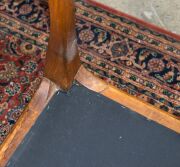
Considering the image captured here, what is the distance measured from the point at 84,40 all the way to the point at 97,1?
0.20m

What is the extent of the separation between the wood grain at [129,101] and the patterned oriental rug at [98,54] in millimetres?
455

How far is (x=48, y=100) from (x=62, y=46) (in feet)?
0.44

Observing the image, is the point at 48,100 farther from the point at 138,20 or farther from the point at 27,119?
the point at 138,20

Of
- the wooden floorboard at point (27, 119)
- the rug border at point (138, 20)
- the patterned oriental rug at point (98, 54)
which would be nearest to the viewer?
the wooden floorboard at point (27, 119)

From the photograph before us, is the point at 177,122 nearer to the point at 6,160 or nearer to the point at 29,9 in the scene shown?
the point at 6,160

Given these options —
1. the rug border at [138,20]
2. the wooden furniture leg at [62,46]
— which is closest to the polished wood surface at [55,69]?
the wooden furniture leg at [62,46]

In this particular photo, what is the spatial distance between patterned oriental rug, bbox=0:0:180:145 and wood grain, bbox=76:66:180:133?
1.49 ft

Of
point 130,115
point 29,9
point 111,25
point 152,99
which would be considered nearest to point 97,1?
point 111,25

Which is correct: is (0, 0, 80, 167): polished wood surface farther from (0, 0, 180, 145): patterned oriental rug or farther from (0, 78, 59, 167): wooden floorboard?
(0, 0, 180, 145): patterned oriental rug

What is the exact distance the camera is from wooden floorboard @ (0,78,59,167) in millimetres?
803

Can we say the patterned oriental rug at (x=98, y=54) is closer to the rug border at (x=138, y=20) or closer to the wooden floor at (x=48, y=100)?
the rug border at (x=138, y=20)

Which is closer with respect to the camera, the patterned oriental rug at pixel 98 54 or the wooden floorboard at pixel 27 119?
the wooden floorboard at pixel 27 119

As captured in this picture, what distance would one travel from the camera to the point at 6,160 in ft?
2.61

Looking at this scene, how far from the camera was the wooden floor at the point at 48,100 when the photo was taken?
808 mm
